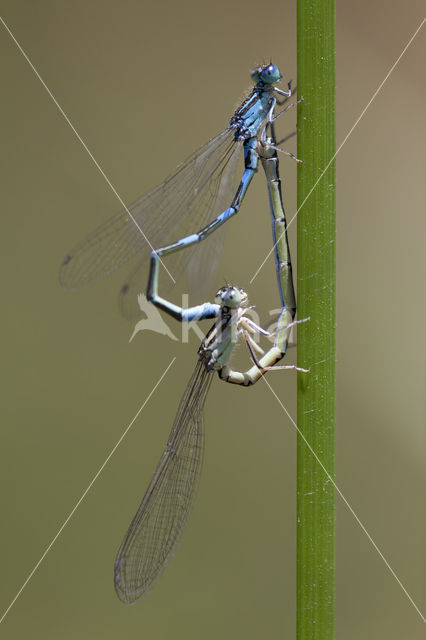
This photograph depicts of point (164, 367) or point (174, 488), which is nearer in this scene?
point (174, 488)

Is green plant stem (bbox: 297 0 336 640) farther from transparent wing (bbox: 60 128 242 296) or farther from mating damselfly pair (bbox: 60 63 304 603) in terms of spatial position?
transparent wing (bbox: 60 128 242 296)

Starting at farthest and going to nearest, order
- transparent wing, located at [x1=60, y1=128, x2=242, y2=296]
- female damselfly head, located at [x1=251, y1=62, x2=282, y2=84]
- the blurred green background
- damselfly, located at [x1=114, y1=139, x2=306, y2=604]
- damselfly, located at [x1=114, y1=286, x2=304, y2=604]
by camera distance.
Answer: the blurred green background → transparent wing, located at [x1=60, y1=128, x2=242, y2=296] → damselfly, located at [x1=114, y1=286, x2=304, y2=604] → female damselfly head, located at [x1=251, y1=62, x2=282, y2=84] → damselfly, located at [x1=114, y1=139, x2=306, y2=604]

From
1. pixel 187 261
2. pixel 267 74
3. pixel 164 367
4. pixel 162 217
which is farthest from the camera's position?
pixel 164 367

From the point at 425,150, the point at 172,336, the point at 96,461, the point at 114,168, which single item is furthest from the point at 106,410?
the point at 425,150

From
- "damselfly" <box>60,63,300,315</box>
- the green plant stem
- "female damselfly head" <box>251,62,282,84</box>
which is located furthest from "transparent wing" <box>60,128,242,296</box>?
the green plant stem

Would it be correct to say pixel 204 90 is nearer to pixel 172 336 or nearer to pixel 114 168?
pixel 114 168

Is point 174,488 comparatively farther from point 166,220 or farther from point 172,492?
point 166,220

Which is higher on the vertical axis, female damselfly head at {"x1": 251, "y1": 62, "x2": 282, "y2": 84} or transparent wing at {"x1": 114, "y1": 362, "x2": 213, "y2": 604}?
female damselfly head at {"x1": 251, "y1": 62, "x2": 282, "y2": 84}

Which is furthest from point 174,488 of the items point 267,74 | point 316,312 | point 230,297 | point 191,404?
point 267,74
